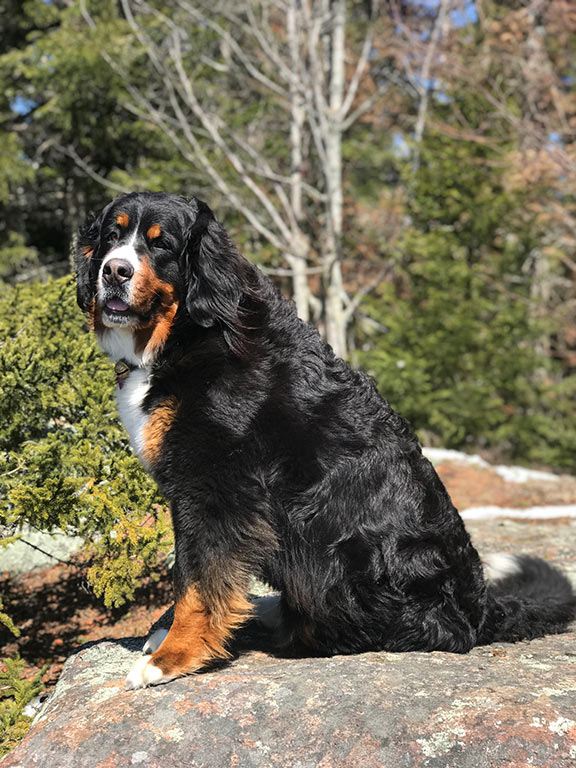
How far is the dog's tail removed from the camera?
12.4ft

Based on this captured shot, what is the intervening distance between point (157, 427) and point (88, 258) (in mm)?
1015

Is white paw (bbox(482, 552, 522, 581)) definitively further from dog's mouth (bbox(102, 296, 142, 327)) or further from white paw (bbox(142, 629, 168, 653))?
dog's mouth (bbox(102, 296, 142, 327))

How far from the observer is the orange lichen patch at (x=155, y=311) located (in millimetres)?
3318

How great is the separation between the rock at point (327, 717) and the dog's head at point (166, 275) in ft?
4.78

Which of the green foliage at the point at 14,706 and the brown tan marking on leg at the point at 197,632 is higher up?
the brown tan marking on leg at the point at 197,632

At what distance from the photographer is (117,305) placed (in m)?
3.33

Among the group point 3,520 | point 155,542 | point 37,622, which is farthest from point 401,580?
point 37,622

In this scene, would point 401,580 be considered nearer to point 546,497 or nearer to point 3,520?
point 3,520

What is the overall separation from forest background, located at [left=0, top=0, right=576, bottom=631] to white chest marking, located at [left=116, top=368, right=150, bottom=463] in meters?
5.56

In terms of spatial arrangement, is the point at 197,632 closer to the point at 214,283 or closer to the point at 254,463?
the point at 254,463

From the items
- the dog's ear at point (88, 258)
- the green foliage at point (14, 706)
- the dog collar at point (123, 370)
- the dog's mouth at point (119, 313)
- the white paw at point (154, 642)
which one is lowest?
the green foliage at point (14, 706)

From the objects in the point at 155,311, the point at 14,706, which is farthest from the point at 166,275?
the point at 14,706

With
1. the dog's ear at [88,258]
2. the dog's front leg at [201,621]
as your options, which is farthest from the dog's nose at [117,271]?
the dog's front leg at [201,621]

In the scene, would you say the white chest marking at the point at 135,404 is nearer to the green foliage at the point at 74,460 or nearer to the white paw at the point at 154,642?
the green foliage at the point at 74,460
